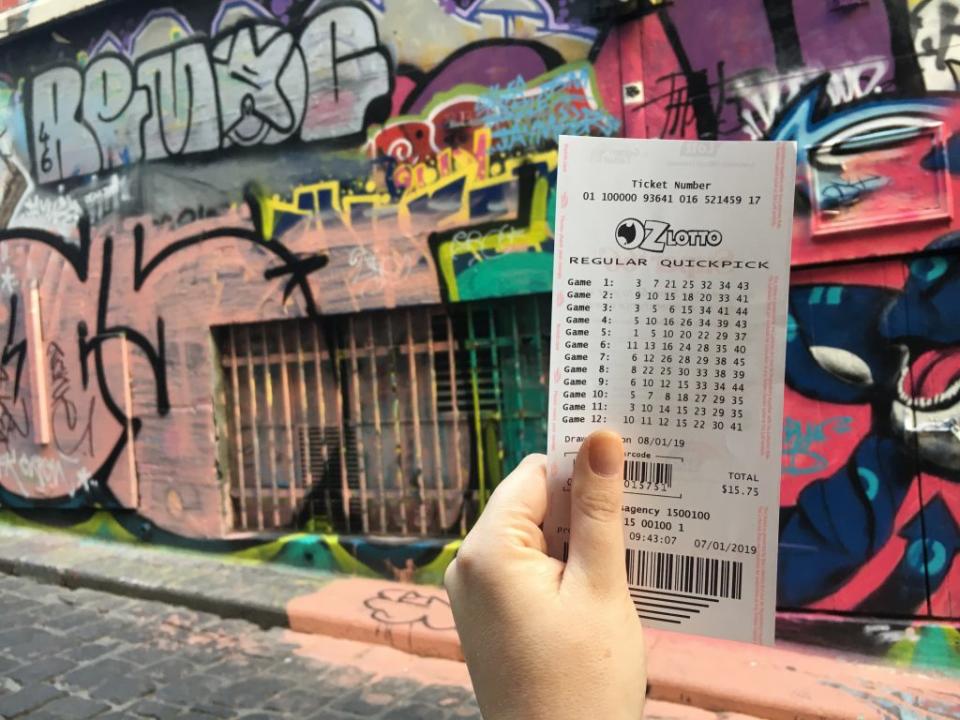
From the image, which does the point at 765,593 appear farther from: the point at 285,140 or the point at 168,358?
the point at 168,358

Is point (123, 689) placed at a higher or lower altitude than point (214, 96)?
lower

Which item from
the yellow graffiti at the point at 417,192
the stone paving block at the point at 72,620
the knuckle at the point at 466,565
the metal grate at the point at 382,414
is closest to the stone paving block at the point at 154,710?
the stone paving block at the point at 72,620

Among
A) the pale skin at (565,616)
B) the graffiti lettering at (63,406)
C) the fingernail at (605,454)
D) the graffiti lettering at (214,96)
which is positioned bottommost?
the graffiti lettering at (63,406)

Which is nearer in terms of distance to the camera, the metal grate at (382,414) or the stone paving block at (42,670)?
the stone paving block at (42,670)

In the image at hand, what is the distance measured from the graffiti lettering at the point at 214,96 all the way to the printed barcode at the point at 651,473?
489 centimetres

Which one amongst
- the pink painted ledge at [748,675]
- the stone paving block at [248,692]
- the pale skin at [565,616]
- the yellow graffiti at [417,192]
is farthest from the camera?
the yellow graffiti at [417,192]

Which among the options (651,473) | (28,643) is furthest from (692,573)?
(28,643)

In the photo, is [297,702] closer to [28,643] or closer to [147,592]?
[28,643]

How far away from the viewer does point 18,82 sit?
7191mm

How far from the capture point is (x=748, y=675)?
3943 millimetres

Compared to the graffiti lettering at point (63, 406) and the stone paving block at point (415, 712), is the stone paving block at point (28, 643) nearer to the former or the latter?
the graffiti lettering at point (63, 406)

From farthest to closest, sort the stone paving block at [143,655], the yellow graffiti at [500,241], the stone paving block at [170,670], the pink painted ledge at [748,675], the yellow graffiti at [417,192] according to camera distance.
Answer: the yellow graffiti at [417,192] < the yellow graffiti at [500,241] < the stone paving block at [143,655] < the stone paving block at [170,670] < the pink painted ledge at [748,675]

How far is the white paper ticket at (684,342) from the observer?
1.11m

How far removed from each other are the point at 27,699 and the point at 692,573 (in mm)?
4347
